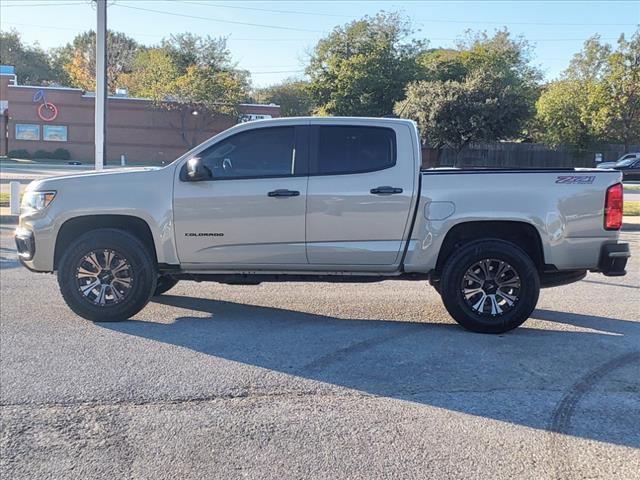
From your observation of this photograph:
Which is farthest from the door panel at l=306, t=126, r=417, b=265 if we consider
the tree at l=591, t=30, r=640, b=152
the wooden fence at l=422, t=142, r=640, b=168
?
the tree at l=591, t=30, r=640, b=152

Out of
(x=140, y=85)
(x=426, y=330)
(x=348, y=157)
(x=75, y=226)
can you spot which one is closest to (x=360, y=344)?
(x=426, y=330)

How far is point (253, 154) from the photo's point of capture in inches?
242

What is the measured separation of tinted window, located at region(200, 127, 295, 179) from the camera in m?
6.09

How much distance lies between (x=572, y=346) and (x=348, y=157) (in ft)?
8.98

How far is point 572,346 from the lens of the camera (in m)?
5.54

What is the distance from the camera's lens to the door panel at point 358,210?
591cm

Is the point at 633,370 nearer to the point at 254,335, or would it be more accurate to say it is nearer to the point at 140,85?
the point at 254,335

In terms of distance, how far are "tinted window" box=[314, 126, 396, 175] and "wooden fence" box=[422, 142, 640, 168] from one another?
35.6 m

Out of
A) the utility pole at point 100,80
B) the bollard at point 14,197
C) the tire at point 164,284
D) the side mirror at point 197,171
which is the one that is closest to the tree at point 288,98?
the utility pole at point 100,80

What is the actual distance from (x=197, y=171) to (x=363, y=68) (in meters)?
41.5

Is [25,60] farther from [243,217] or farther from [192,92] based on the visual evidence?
[243,217]

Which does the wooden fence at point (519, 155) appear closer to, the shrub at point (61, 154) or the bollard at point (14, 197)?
the shrub at point (61, 154)

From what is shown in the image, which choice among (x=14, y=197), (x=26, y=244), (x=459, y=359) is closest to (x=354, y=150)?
(x=459, y=359)

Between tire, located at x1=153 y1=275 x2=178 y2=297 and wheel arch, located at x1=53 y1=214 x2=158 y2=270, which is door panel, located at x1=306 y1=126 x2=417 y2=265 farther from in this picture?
tire, located at x1=153 y1=275 x2=178 y2=297
